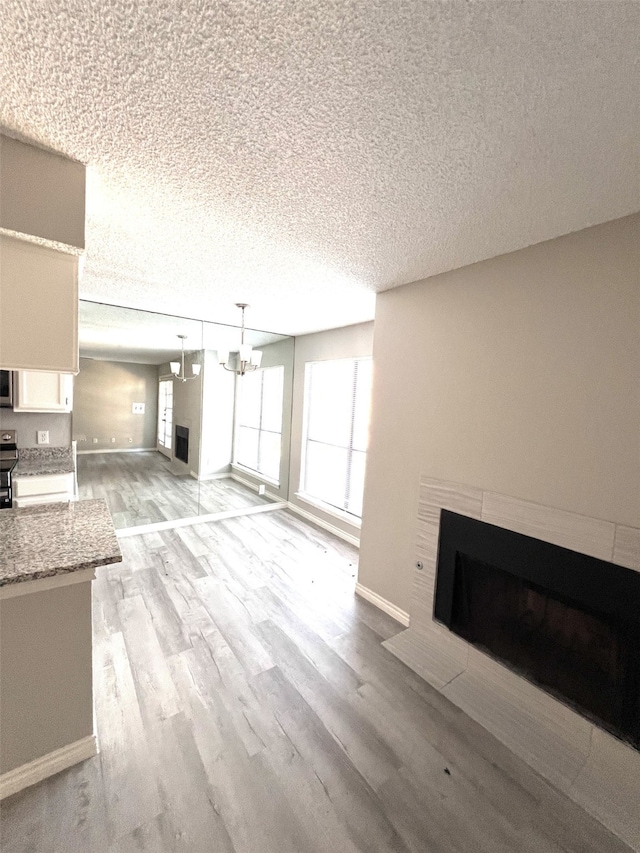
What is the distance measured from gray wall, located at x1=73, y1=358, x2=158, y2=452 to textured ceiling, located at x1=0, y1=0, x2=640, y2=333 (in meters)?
2.34

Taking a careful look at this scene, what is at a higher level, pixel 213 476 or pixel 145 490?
pixel 213 476

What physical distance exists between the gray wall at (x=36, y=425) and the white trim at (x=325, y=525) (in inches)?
112

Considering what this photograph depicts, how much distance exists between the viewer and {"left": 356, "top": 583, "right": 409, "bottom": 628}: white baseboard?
251 cm

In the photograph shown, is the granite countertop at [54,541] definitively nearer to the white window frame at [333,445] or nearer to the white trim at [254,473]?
the white window frame at [333,445]

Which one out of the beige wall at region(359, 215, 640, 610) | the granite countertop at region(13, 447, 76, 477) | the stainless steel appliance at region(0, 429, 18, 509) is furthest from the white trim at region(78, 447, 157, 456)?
the beige wall at region(359, 215, 640, 610)

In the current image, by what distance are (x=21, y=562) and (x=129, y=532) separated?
2.91 meters

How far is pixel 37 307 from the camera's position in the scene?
1321 mm

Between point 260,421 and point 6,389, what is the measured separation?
304cm

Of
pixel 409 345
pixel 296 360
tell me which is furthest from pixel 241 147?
pixel 296 360

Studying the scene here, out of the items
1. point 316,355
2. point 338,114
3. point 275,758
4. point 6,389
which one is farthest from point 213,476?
point 338,114

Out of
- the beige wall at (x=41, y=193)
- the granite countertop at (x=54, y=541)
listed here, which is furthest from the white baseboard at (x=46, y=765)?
the beige wall at (x=41, y=193)

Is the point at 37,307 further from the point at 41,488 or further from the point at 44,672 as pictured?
the point at 41,488

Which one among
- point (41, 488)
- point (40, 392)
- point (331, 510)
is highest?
point (40, 392)

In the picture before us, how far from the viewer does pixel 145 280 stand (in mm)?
2744
